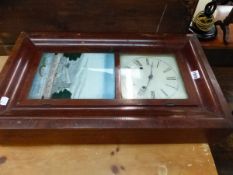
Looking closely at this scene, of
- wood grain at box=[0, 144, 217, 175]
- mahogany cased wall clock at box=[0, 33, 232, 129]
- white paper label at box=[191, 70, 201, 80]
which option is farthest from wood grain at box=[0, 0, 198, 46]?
wood grain at box=[0, 144, 217, 175]

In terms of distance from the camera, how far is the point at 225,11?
1.09 meters

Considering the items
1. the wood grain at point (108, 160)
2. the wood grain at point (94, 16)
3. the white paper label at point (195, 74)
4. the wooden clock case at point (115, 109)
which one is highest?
the wood grain at point (94, 16)

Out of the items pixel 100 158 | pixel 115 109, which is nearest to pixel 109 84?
pixel 115 109

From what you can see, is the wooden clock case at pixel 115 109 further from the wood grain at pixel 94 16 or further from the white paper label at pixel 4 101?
the wood grain at pixel 94 16

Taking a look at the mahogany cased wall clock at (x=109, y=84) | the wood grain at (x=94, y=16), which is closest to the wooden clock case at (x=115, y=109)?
the mahogany cased wall clock at (x=109, y=84)

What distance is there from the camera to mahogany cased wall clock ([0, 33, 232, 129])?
0.59 m

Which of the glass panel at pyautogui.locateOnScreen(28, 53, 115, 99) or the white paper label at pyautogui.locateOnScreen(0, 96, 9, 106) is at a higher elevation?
the glass panel at pyautogui.locateOnScreen(28, 53, 115, 99)

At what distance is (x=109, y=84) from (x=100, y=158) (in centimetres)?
23

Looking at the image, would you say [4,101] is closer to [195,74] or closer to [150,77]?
[150,77]

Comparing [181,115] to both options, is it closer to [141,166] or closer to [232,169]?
[141,166]

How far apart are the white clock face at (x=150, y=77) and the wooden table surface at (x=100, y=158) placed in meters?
0.16

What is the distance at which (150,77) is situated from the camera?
0.75 meters

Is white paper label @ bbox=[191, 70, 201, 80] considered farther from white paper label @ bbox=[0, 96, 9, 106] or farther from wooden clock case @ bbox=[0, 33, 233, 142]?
white paper label @ bbox=[0, 96, 9, 106]

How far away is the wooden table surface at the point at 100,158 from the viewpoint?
580 mm
